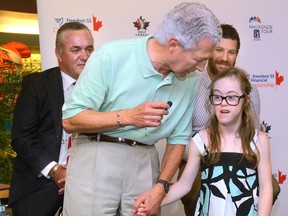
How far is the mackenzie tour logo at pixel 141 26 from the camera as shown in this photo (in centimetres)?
371

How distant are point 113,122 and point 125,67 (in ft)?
0.76

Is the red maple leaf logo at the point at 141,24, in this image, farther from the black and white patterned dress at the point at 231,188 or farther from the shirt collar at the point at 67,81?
the black and white patterned dress at the point at 231,188

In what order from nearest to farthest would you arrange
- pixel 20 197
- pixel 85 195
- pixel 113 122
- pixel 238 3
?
1. pixel 113 122
2. pixel 85 195
3. pixel 20 197
4. pixel 238 3

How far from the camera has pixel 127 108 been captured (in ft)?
5.91

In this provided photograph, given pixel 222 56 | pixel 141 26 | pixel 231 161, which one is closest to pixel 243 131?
pixel 231 161

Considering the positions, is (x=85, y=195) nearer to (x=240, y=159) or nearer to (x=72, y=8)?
(x=240, y=159)

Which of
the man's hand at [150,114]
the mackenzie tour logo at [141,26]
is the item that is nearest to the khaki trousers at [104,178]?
the man's hand at [150,114]

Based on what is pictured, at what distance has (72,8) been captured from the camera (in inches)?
141

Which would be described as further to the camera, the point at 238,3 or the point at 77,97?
the point at 238,3

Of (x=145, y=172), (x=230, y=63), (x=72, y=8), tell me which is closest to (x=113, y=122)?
(x=145, y=172)

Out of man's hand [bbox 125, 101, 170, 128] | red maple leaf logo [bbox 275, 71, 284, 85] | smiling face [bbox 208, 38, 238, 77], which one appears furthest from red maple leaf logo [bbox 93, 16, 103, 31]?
man's hand [bbox 125, 101, 170, 128]

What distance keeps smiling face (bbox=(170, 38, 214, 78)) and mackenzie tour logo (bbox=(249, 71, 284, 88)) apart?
7.41ft

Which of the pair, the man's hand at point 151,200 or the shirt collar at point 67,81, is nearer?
the man's hand at point 151,200

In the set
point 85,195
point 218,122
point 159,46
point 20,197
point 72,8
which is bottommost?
point 20,197
